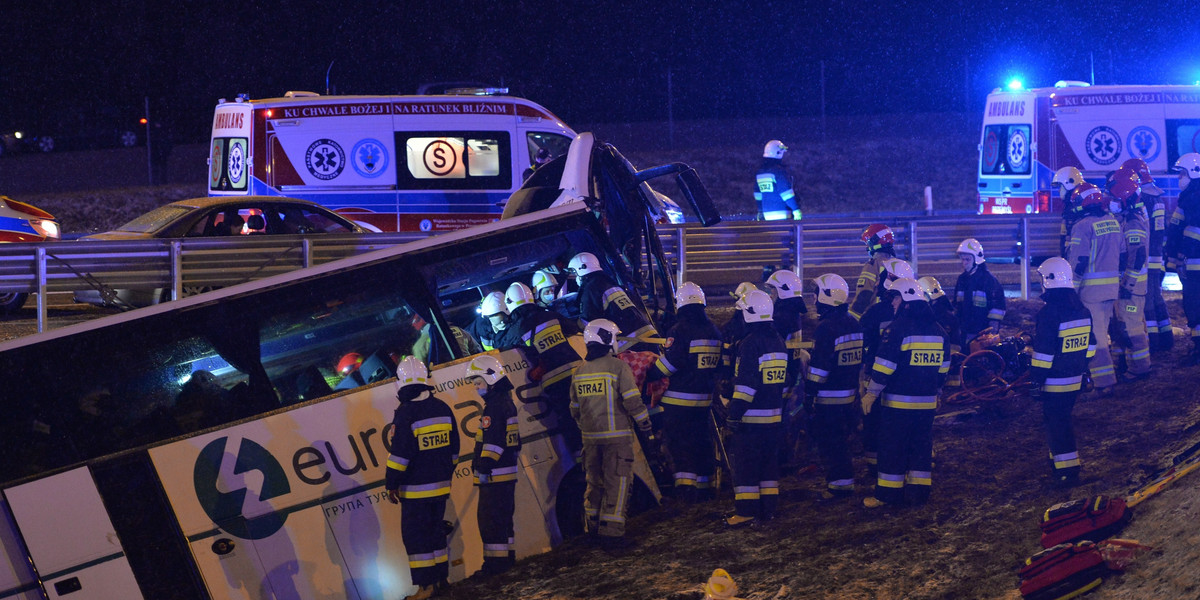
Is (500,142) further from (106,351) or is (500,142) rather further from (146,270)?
(106,351)

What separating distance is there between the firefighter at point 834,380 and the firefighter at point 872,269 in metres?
2.36

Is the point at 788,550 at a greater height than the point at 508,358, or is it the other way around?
the point at 508,358

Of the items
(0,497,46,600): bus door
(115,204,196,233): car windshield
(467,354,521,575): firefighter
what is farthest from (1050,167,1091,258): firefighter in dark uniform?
(115,204,196,233): car windshield

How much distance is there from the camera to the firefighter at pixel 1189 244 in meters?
10.1

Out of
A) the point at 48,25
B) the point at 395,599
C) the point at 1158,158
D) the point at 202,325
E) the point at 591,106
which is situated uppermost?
the point at 48,25

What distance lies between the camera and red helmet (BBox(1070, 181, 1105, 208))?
9.91 m

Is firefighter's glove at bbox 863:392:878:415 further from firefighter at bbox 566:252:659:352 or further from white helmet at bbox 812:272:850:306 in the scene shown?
firefighter at bbox 566:252:659:352

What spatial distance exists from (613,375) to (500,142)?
8348mm

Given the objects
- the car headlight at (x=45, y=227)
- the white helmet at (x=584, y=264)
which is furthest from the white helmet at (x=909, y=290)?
the car headlight at (x=45, y=227)

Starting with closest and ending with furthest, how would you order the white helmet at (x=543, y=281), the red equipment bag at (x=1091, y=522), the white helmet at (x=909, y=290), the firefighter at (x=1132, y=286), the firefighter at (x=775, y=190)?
the red equipment bag at (x=1091, y=522) → the white helmet at (x=909, y=290) → the white helmet at (x=543, y=281) → the firefighter at (x=1132, y=286) → the firefighter at (x=775, y=190)

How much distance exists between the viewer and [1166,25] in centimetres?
3047

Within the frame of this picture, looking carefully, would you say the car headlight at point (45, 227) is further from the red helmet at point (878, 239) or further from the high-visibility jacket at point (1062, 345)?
the high-visibility jacket at point (1062, 345)

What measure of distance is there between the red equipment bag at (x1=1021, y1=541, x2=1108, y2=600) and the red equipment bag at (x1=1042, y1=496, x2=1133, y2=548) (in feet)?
1.70

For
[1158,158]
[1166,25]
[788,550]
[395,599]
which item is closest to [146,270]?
[395,599]
